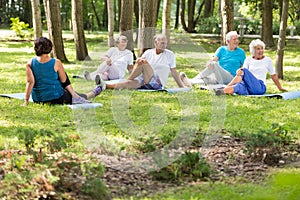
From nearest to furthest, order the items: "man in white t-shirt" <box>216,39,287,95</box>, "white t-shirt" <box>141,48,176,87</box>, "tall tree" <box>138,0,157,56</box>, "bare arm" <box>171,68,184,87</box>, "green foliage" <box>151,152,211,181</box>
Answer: "green foliage" <box>151,152,211,181</box>, "man in white t-shirt" <box>216,39,287,95</box>, "white t-shirt" <box>141,48,176,87</box>, "bare arm" <box>171,68,184,87</box>, "tall tree" <box>138,0,157,56</box>

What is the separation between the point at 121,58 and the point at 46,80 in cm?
246

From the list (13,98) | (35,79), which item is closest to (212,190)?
(35,79)

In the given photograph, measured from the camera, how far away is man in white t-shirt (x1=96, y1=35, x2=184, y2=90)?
8.68 meters

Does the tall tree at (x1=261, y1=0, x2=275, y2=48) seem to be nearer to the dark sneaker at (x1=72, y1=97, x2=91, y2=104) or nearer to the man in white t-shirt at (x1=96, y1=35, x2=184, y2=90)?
the man in white t-shirt at (x1=96, y1=35, x2=184, y2=90)

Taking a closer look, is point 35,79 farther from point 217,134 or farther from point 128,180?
point 128,180

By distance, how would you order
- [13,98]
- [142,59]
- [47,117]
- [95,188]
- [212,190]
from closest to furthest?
1. [95,188]
2. [212,190]
3. [47,117]
4. [13,98]
5. [142,59]

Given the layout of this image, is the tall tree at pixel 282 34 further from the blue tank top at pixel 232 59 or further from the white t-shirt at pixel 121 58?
the white t-shirt at pixel 121 58

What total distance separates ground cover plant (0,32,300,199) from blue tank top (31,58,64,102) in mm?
290

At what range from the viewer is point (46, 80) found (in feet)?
24.0

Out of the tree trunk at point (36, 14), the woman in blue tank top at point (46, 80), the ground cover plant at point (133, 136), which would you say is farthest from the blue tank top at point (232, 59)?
the tree trunk at point (36, 14)

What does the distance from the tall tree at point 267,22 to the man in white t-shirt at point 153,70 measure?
378 inches

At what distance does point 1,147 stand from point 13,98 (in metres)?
2.98

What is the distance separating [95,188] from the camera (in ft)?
12.2

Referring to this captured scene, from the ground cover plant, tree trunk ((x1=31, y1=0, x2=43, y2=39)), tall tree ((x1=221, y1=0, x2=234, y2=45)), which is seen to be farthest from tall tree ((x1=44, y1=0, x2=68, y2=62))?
tall tree ((x1=221, y1=0, x2=234, y2=45))
